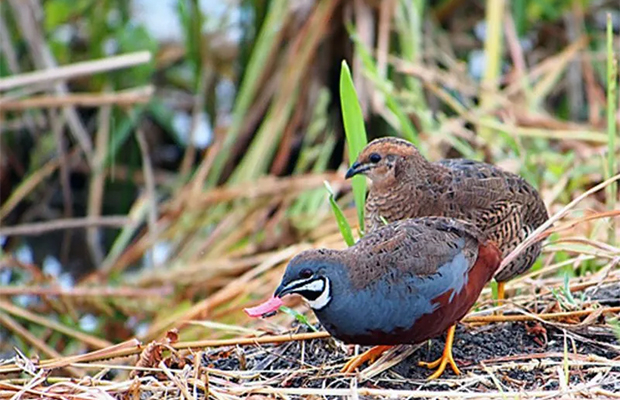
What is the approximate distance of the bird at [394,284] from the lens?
2.69m

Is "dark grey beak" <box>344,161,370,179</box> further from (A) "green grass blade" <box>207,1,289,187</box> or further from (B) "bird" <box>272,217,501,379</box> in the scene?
(A) "green grass blade" <box>207,1,289,187</box>

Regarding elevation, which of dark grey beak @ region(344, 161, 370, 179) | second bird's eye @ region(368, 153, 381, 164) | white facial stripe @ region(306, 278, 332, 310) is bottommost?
white facial stripe @ region(306, 278, 332, 310)

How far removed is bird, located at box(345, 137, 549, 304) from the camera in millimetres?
3373

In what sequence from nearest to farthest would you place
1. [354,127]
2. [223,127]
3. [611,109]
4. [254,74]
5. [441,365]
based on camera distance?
[441,365]
[354,127]
[611,109]
[254,74]
[223,127]

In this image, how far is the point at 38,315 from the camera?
16.1ft

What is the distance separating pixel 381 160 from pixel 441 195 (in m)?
0.21

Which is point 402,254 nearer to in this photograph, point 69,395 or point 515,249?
point 515,249

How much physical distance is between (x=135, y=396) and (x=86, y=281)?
2.49m

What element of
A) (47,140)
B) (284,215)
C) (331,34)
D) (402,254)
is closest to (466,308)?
(402,254)

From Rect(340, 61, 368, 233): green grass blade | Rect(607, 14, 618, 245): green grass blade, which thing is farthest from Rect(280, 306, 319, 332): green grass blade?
Rect(607, 14, 618, 245): green grass blade

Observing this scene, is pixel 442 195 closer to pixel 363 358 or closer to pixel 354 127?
pixel 354 127

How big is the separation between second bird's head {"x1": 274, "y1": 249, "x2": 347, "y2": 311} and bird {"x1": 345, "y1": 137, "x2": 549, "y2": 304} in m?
0.69

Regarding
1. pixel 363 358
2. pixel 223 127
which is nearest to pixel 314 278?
pixel 363 358

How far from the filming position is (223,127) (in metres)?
6.03
